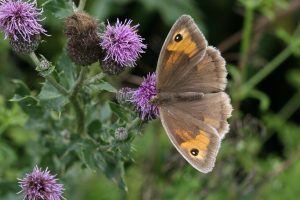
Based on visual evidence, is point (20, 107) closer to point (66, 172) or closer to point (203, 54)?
point (66, 172)

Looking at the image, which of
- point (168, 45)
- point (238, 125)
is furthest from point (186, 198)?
point (168, 45)

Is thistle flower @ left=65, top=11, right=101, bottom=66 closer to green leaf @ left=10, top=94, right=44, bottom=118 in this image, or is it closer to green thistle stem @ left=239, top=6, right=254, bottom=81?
green leaf @ left=10, top=94, right=44, bottom=118

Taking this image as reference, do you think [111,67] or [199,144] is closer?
[199,144]

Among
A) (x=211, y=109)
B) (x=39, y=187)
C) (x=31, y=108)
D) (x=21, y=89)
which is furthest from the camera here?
(x=31, y=108)

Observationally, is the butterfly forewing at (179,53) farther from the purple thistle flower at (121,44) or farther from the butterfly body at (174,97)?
the purple thistle flower at (121,44)

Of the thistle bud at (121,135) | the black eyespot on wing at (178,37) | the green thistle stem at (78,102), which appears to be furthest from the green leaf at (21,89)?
the black eyespot on wing at (178,37)

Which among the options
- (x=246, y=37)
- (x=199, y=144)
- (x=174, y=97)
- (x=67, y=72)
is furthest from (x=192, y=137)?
(x=246, y=37)

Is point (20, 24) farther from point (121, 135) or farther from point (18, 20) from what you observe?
point (121, 135)

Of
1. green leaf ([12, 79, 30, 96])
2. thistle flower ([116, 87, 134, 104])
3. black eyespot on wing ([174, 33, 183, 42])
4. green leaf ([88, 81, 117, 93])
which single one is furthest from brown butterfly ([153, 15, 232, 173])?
green leaf ([12, 79, 30, 96])
